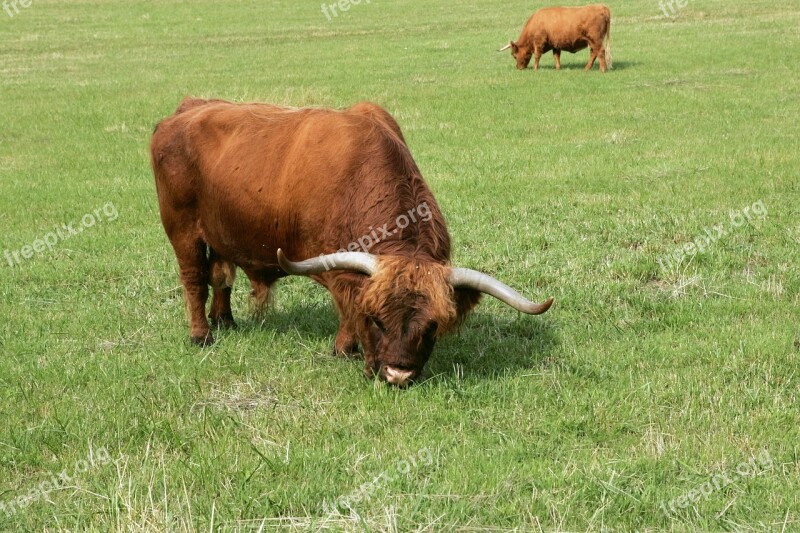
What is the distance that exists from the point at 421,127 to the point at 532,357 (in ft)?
34.6

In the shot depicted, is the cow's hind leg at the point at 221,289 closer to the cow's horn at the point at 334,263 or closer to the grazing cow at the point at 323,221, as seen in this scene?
the grazing cow at the point at 323,221

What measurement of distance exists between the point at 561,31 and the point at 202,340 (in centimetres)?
2047

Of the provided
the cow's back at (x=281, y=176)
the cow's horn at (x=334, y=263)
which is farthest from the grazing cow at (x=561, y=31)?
the cow's horn at (x=334, y=263)

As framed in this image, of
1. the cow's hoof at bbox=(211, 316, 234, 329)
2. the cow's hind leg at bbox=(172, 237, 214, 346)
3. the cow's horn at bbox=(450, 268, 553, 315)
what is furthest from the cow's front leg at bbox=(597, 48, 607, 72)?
the cow's horn at bbox=(450, 268, 553, 315)

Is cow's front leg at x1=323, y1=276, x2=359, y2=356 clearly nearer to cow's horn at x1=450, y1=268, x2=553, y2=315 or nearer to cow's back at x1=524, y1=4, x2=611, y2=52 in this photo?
cow's horn at x1=450, y1=268, x2=553, y2=315

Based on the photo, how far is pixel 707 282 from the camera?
7.85 metres

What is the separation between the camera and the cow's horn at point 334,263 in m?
5.79

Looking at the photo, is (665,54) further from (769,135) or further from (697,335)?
(697,335)

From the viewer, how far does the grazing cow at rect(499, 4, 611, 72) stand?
2459cm

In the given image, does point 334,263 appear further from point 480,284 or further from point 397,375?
point 480,284

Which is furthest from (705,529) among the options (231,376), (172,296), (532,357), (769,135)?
(769,135)

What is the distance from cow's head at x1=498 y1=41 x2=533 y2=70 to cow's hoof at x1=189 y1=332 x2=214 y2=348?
1895cm

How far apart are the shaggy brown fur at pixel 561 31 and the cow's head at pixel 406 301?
64.8 ft

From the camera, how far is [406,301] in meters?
5.63
